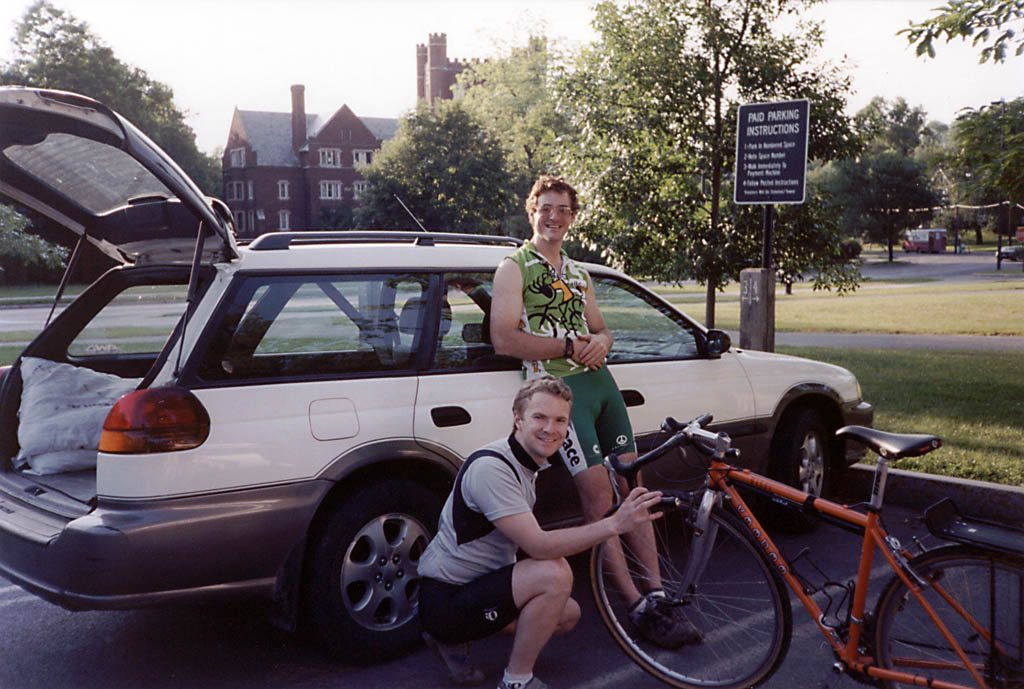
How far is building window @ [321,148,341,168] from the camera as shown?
7281 cm

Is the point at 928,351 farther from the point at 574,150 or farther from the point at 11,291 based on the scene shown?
the point at 11,291

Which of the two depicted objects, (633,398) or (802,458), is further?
(802,458)

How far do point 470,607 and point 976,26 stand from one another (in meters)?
7.46

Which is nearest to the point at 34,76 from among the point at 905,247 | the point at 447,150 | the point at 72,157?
the point at 447,150

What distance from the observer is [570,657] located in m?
3.92

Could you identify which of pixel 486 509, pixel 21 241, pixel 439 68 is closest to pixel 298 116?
pixel 439 68

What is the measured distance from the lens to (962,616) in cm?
296

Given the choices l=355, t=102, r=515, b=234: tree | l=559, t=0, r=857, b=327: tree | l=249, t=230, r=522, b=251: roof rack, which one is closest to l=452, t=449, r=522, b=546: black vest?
l=249, t=230, r=522, b=251: roof rack

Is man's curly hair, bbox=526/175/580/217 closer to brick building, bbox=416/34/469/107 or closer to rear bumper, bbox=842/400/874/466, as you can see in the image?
rear bumper, bbox=842/400/874/466

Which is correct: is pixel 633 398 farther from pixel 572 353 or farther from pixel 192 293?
pixel 192 293

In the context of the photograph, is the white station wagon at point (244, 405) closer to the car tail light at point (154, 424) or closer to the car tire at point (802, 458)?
the car tail light at point (154, 424)

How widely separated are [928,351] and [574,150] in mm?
6445

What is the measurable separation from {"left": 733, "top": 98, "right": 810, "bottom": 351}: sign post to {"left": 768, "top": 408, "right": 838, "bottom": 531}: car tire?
186 cm

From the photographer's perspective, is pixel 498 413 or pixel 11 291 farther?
pixel 11 291
